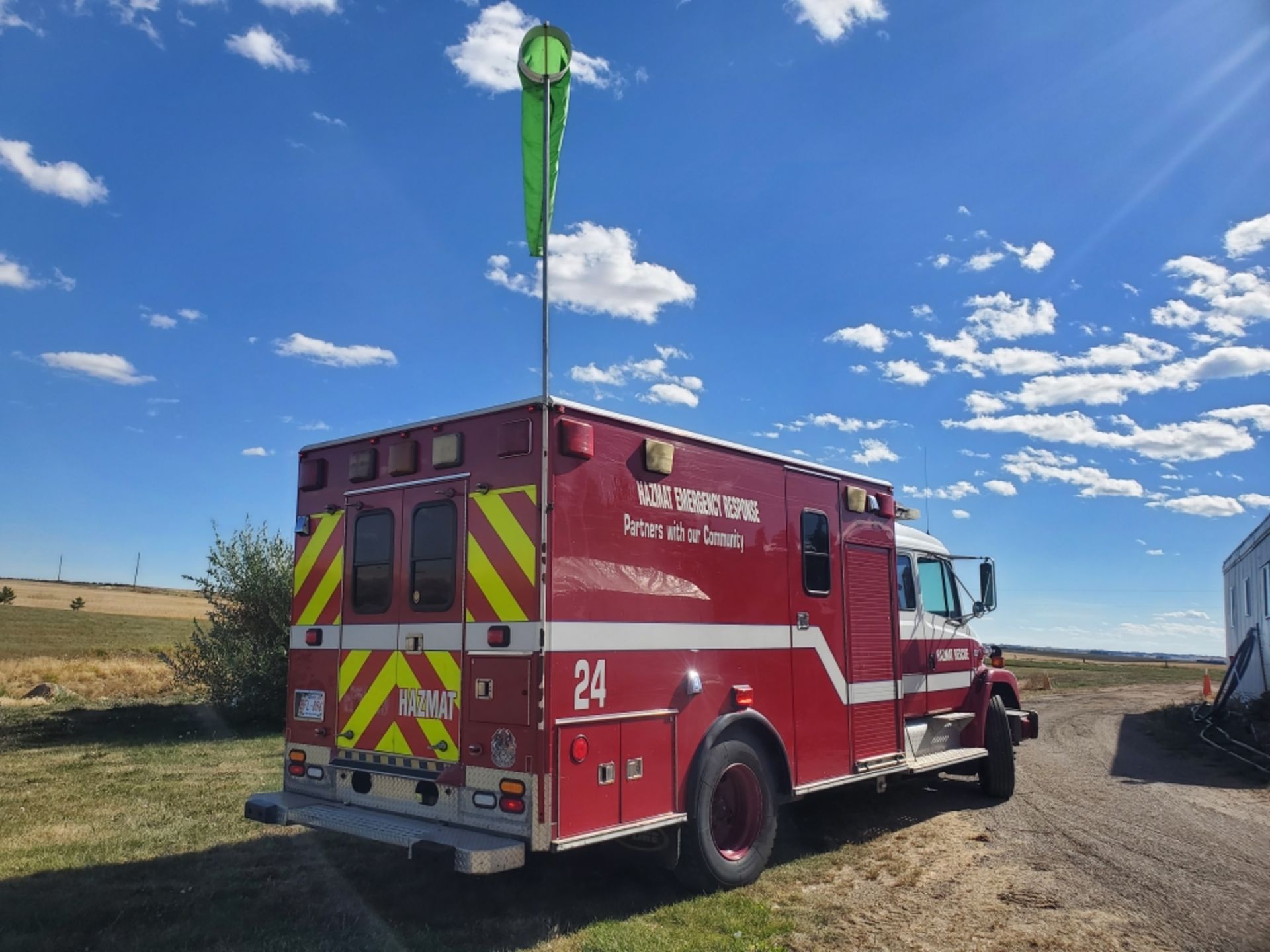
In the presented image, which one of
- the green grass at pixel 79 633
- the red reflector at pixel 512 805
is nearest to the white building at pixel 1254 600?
the red reflector at pixel 512 805

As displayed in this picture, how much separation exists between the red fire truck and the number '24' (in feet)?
0.04

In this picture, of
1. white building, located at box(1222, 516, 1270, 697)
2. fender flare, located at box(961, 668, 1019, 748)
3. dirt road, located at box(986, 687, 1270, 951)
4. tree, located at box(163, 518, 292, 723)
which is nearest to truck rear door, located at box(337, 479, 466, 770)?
dirt road, located at box(986, 687, 1270, 951)

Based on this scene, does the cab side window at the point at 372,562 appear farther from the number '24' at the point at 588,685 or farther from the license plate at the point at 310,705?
the number '24' at the point at 588,685

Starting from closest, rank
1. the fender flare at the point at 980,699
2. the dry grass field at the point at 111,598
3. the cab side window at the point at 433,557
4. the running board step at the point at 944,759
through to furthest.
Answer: the cab side window at the point at 433,557
the running board step at the point at 944,759
the fender flare at the point at 980,699
the dry grass field at the point at 111,598

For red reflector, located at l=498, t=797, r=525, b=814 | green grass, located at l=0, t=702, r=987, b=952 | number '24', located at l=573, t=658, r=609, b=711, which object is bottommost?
green grass, located at l=0, t=702, r=987, b=952

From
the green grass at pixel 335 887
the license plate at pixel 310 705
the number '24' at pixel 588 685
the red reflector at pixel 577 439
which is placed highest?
the red reflector at pixel 577 439

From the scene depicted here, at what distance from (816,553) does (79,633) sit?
47.0 m

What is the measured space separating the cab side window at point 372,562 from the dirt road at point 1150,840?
4.92 metres

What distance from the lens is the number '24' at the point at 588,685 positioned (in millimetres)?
5223

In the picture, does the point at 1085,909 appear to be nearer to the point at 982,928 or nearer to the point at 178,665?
the point at 982,928

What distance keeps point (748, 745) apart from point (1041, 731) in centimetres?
1206

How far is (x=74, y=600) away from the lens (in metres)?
60.2

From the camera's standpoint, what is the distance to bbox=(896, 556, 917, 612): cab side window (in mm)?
8578

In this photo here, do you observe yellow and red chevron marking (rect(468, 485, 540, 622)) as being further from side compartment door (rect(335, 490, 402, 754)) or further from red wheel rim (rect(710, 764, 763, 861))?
red wheel rim (rect(710, 764, 763, 861))
